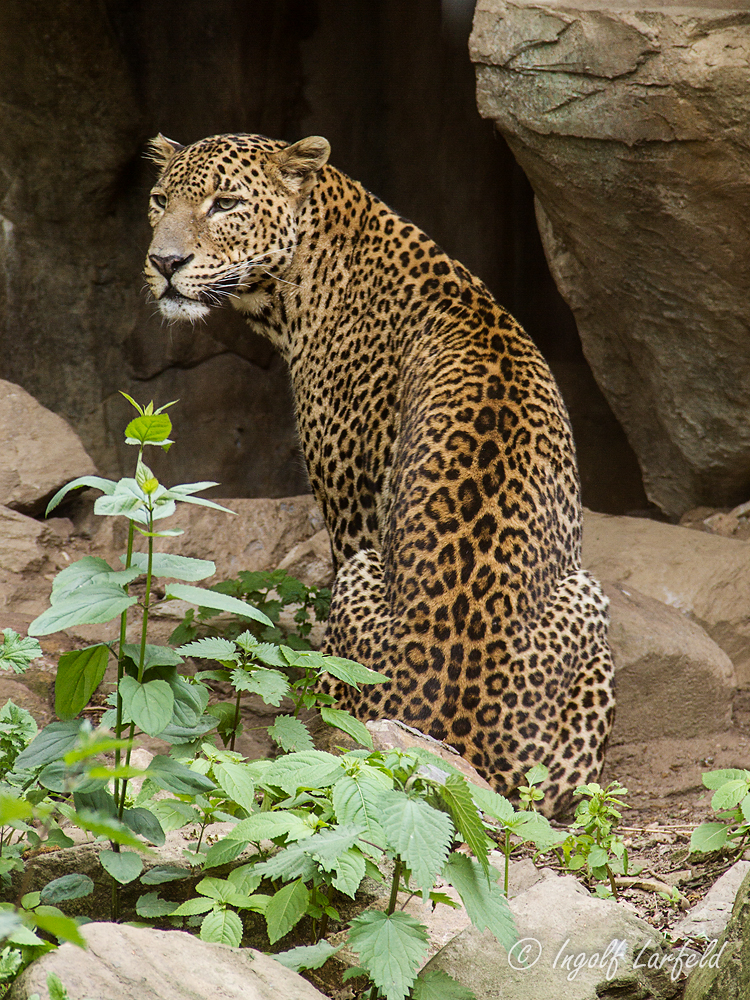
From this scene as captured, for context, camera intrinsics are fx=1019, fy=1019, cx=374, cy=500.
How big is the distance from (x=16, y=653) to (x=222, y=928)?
118 cm

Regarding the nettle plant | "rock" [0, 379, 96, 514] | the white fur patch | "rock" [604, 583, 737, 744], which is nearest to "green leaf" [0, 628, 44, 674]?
the nettle plant

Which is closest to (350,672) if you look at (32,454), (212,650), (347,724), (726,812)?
(347,724)

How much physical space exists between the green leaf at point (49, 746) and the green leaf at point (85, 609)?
0.99 ft

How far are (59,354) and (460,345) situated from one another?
4.69 m

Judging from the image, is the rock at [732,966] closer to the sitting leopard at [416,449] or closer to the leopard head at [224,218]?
the sitting leopard at [416,449]

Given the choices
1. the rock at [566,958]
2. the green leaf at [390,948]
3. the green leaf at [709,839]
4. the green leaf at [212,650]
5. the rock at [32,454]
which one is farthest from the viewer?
the rock at [32,454]

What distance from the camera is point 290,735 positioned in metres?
3.01

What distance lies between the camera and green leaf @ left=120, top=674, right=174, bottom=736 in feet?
7.76

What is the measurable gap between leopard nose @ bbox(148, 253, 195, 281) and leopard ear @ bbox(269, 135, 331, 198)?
730 mm

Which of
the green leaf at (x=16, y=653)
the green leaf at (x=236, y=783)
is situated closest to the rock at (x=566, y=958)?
the green leaf at (x=236, y=783)

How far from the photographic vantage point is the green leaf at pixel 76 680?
2.53 meters

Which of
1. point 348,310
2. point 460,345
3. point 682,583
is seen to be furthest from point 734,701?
point 348,310

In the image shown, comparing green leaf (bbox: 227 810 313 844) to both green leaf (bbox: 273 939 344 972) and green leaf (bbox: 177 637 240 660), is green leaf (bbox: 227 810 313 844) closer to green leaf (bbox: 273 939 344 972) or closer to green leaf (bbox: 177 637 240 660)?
green leaf (bbox: 273 939 344 972)

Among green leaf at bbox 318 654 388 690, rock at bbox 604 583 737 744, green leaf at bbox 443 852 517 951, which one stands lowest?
rock at bbox 604 583 737 744
